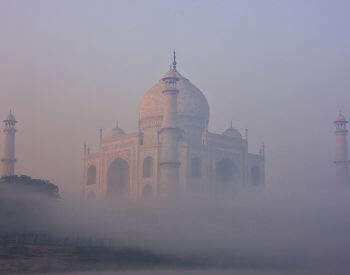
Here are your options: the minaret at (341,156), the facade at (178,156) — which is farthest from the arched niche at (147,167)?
the minaret at (341,156)

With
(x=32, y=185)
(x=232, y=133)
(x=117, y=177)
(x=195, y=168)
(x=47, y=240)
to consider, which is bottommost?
(x=47, y=240)

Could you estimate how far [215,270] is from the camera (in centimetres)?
2477

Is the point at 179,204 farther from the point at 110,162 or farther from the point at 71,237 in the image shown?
the point at 110,162

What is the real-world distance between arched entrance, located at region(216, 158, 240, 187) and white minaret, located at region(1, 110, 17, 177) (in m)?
12.8

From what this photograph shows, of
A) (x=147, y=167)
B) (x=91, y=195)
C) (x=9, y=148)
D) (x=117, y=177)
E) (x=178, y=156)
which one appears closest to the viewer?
(x=178, y=156)

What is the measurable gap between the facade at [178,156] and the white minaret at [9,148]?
6.31m

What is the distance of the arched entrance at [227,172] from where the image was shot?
40406 mm

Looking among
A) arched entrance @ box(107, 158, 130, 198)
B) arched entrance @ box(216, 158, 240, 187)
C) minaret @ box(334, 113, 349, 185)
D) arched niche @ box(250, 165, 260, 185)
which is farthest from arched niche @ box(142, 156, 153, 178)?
minaret @ box(334, 113, 349, 185)

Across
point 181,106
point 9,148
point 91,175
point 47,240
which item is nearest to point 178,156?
point 181,106

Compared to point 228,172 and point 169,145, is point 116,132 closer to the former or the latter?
point 228,172

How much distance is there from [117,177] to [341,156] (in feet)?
47.5

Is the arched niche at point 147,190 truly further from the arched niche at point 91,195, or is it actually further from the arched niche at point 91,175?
the arched niche at point 91,175

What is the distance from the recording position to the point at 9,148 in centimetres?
3781

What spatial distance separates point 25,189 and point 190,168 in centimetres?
1064
